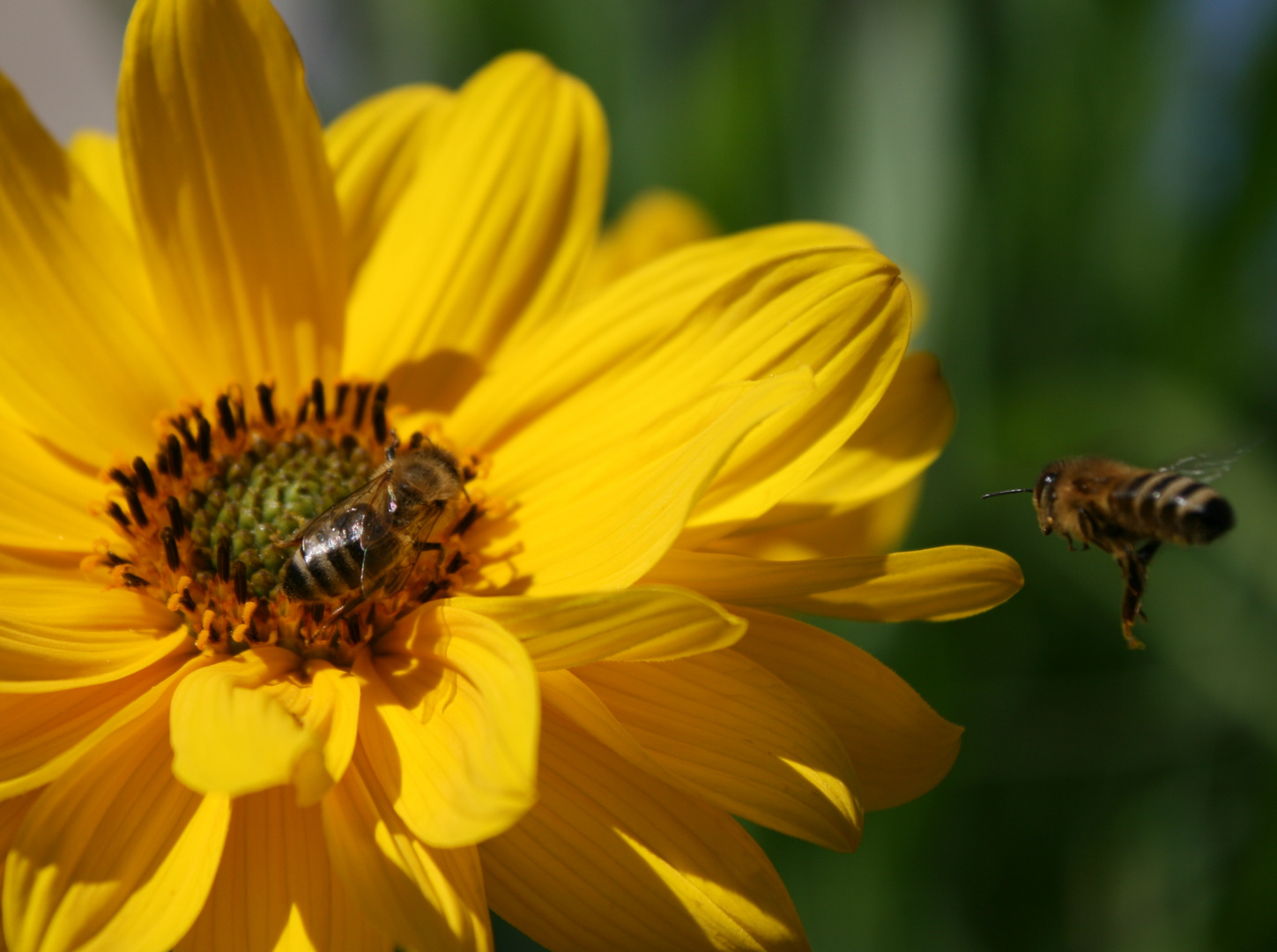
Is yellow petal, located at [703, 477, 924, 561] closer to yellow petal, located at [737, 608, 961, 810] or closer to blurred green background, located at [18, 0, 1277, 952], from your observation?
blurred green background, located at [18, 0, 1277, 952]

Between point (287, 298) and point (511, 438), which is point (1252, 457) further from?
point (287, 298)

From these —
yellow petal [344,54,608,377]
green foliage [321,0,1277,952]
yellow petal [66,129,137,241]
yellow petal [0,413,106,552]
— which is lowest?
green foliage [321,0,1277,952]

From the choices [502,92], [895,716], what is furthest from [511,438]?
[895,716]

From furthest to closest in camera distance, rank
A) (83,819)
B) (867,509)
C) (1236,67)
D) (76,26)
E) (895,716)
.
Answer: (76,26) → (1236,67) → (867,509) → (895,716) → (83,819)

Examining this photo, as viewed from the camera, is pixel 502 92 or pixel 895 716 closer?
pixel 895 716

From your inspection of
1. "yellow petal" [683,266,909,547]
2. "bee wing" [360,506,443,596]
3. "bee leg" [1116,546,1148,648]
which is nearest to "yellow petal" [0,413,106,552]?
"bee wing" [360,506,443,596]

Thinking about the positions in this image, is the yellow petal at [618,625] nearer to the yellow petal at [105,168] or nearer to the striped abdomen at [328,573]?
the striped abdomen at [328,573]
